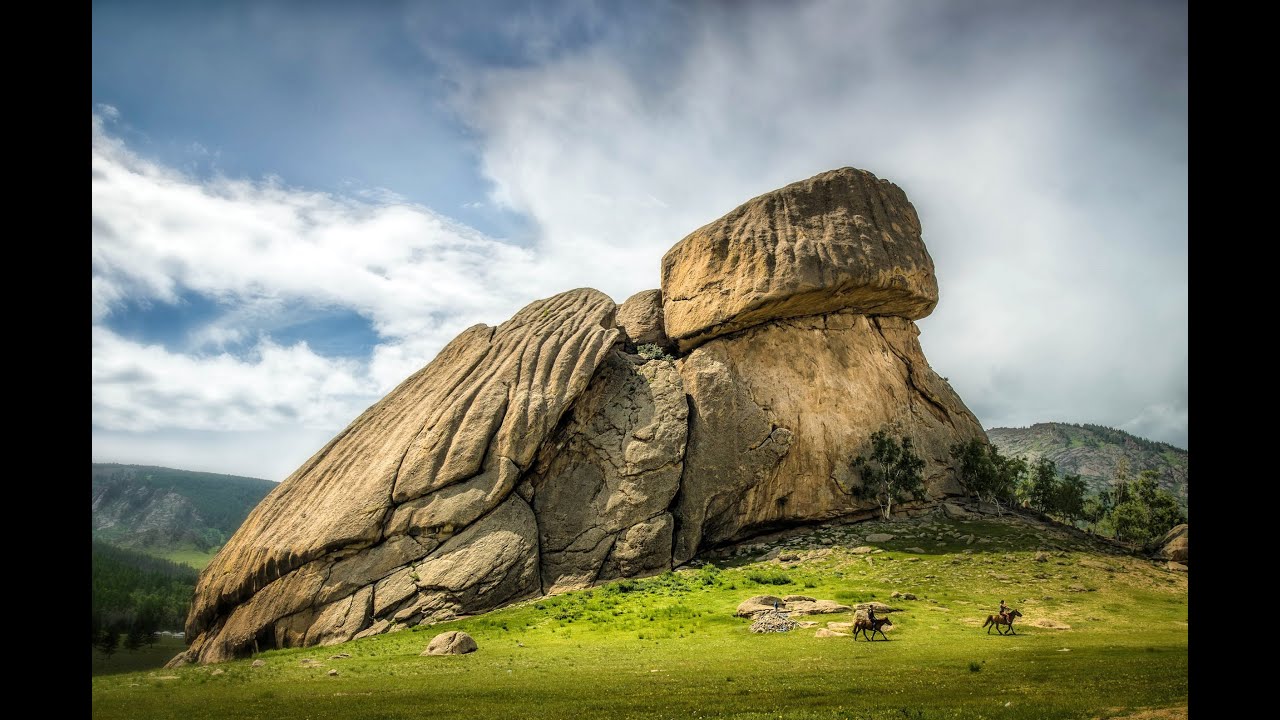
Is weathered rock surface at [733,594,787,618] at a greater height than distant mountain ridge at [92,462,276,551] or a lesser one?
greater

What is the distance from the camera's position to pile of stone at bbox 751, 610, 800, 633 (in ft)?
97.2

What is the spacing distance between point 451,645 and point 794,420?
3226cm

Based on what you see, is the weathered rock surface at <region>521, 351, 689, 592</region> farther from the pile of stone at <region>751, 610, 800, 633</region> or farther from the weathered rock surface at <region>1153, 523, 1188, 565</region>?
the weathered rock surface at <region>1153, 523, 1188, 565</region>

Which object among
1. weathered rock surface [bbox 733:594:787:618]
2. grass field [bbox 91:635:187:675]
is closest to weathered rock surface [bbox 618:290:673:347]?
weathered rock surface [bbox 733:594:787:618]

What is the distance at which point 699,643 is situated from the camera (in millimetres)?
27953

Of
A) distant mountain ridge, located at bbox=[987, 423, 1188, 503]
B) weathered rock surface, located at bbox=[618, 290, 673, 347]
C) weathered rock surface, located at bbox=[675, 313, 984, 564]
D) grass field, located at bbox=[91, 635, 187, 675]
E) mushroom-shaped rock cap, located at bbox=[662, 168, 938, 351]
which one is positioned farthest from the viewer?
distant mountain ridge, located at bbox=[987, 423, 1188, 503]

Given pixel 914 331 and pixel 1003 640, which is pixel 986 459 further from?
pixel 1003 640

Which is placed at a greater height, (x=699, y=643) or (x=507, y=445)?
(x=507, y=445)

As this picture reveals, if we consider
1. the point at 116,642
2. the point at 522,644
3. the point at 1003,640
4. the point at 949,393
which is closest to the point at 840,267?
the point at 949,393

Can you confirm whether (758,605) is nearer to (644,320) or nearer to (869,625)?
(869,625)

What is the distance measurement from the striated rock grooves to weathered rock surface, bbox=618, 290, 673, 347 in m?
9.62

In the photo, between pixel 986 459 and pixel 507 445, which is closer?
pixel 507 445

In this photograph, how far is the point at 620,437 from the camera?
156 ft
